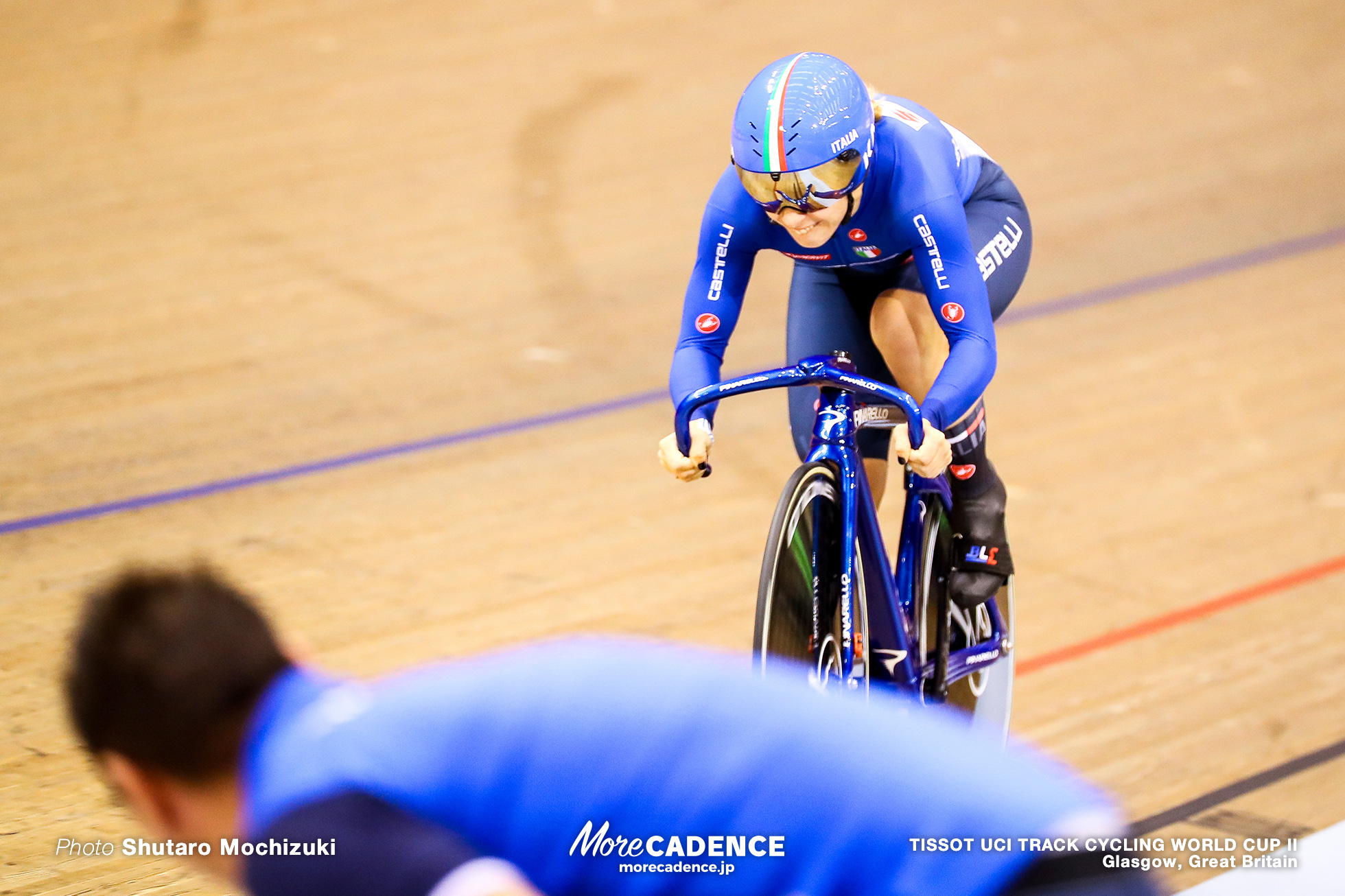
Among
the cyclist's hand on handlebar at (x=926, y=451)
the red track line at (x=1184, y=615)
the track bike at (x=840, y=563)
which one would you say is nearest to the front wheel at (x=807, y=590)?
the track bike at (x=840, y=563)

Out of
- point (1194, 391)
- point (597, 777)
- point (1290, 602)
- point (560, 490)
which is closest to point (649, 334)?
point (560, 490)

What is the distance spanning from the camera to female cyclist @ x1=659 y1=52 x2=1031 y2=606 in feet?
6.97

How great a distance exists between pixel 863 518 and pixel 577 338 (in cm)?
257

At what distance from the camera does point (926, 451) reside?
2.08 meters

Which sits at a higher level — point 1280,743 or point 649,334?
point 649,334

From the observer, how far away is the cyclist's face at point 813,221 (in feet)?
7.17

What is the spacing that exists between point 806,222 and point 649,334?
2.56 metres

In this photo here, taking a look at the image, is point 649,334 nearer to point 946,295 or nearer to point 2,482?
point 2,482

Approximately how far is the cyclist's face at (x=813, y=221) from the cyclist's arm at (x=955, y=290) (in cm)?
12

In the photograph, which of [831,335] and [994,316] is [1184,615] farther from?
[831,335]

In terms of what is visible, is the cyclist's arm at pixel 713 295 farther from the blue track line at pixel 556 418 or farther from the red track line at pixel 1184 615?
the blue track line at pixel 556 418

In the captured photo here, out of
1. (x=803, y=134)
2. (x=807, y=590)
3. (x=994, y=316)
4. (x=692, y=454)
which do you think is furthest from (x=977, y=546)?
(x=803, y=134)

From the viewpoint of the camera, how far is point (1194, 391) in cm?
446

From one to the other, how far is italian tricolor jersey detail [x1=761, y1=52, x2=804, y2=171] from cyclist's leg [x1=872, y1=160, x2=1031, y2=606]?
0.45 m
